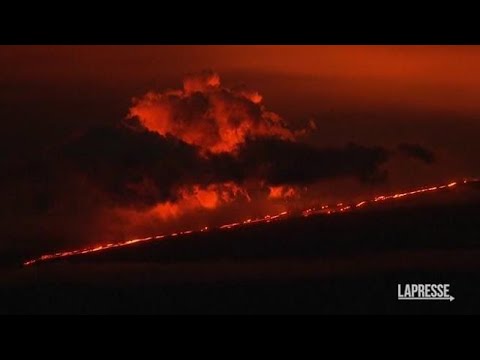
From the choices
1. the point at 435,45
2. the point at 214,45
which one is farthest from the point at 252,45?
the point at 435,45

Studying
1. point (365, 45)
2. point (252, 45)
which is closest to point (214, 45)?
point (252, 45)

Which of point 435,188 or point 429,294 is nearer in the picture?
point 429,294

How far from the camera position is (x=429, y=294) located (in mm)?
11820

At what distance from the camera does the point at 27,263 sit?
481 inches

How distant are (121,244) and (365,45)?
2.33 meters

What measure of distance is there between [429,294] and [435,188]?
1.10 m

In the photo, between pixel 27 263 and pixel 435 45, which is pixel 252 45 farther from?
pixel 27 263

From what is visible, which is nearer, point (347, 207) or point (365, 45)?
point (365, 45)

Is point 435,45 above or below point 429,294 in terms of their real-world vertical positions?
above

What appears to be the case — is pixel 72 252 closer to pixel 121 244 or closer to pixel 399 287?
pixel 121 244

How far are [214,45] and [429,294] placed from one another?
232cm

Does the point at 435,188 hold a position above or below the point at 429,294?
above
